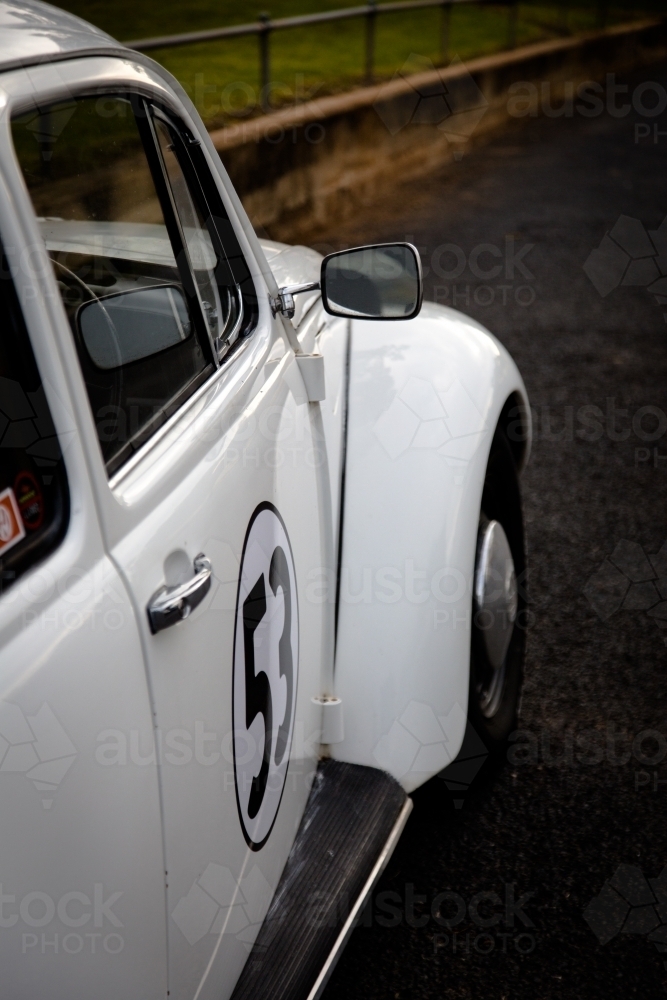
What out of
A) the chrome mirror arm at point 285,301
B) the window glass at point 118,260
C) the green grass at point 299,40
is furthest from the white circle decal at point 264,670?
the green grass at point 299,40

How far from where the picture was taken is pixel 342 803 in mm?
1985

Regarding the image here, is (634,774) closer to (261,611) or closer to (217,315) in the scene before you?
(261,611)

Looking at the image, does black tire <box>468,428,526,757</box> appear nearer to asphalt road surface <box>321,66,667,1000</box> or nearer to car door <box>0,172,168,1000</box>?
asphalt road surface <box>321,66,667,1000</box>

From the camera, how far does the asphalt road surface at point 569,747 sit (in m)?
2.14

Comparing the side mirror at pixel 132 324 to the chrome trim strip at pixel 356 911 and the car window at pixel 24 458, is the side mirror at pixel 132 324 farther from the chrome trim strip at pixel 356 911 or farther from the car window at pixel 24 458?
the chrome trim strip at pixel 356 911

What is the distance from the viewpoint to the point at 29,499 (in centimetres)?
117

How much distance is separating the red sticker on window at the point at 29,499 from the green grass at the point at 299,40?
6582mm

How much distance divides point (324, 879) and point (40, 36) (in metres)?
1.50

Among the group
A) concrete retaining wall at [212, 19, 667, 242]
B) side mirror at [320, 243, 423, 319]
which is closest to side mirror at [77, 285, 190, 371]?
side mirror at [320, 243, 423, 319]

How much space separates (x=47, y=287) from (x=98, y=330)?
234mm

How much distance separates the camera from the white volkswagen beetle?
1123 millimetres

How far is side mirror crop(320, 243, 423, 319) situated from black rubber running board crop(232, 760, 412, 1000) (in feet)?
3.20

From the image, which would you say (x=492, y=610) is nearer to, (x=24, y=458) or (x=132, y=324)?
(x=132, y=324)

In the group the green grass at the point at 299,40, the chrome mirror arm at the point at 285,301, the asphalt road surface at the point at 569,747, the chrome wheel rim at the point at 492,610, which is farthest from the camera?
the green grass at the point at 299,40
